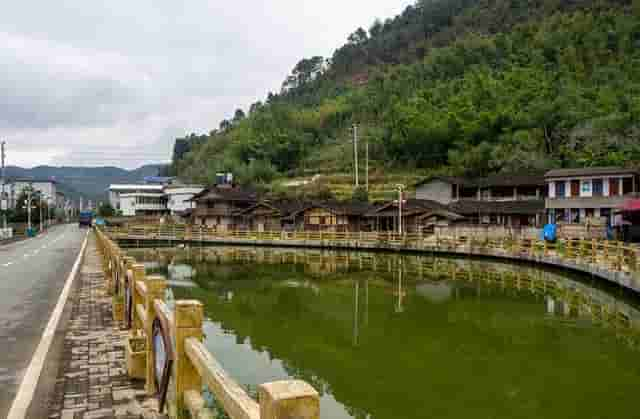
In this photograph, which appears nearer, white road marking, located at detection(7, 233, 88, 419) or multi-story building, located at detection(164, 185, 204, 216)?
white road marking, located at detection(7, 233, 88, 419)

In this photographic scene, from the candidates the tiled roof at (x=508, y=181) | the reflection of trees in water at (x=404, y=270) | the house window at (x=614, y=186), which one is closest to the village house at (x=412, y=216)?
the tiled roof at (x=508, y=181)

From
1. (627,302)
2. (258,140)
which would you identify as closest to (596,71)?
(258,140)

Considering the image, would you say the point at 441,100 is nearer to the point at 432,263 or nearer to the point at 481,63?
the point at 481,63

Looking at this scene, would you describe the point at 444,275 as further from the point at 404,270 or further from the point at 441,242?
the point at 441,242

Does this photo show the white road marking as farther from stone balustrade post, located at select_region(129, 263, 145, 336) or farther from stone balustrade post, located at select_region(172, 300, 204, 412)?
stone balustrade post, located at select_region(172, 300, 204, 412)

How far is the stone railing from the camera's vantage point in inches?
84.4

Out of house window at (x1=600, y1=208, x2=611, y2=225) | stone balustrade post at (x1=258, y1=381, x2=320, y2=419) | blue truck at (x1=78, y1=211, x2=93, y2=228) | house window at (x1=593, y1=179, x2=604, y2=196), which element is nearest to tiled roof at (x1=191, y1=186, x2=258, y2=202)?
blue truck at (x1=78, y1=211, x2=93, y2=228)

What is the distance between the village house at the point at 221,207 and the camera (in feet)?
194

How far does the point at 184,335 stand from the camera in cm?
425

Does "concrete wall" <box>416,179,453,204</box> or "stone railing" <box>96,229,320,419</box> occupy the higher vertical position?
"concrete wall" <box>416,179,453,204</box>

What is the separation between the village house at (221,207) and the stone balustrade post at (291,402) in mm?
56938

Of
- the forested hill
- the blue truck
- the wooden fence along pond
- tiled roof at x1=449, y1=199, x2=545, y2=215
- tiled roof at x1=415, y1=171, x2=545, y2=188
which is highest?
→ the forested hill

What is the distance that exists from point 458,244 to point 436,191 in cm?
2173

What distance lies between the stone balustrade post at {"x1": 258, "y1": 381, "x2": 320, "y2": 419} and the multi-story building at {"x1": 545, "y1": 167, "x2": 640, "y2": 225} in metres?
40.9
